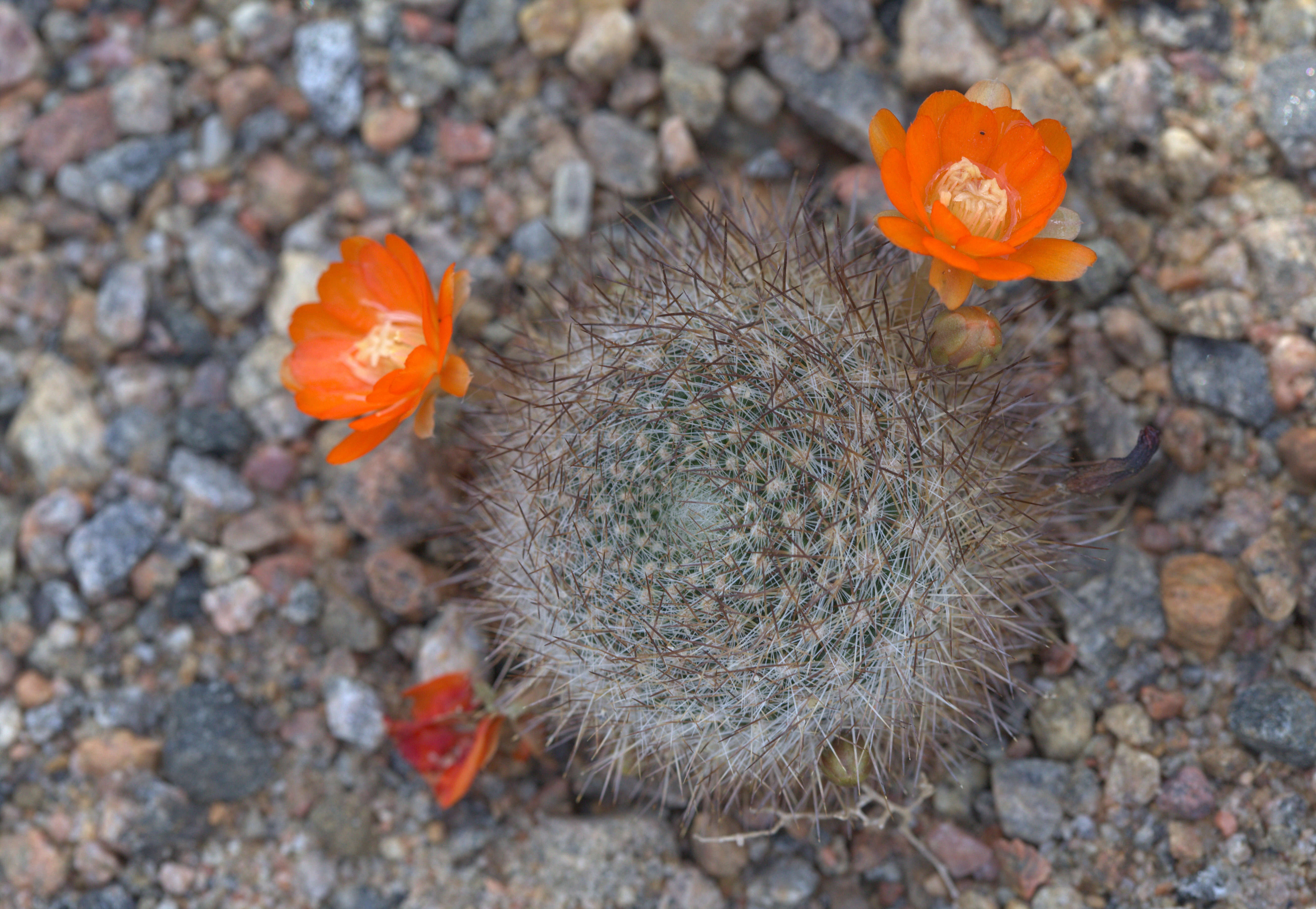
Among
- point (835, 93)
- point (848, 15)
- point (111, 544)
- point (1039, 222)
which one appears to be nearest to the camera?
point (1039, 222)

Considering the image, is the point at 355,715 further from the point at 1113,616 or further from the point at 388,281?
the point at 1113,616

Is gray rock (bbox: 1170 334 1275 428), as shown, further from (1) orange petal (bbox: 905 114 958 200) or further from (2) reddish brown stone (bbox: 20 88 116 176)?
(2) reddish brown stone (bbox: 20 88 116 176)

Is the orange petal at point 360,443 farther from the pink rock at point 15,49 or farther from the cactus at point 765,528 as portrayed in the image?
the pink rock at point 15,49

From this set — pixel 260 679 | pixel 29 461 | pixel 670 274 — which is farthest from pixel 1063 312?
pixel 29 461

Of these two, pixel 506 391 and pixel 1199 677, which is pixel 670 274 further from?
pixel 1199 677

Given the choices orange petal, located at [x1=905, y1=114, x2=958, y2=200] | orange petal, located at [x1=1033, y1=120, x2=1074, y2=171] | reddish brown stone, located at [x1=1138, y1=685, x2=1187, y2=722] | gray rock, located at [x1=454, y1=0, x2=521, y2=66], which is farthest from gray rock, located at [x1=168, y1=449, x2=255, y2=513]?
reddish brown stone, located at [x1=1138, y1=685, x2=1187, y2=722]

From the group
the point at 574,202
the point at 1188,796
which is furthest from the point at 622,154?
the point at 1188,796
